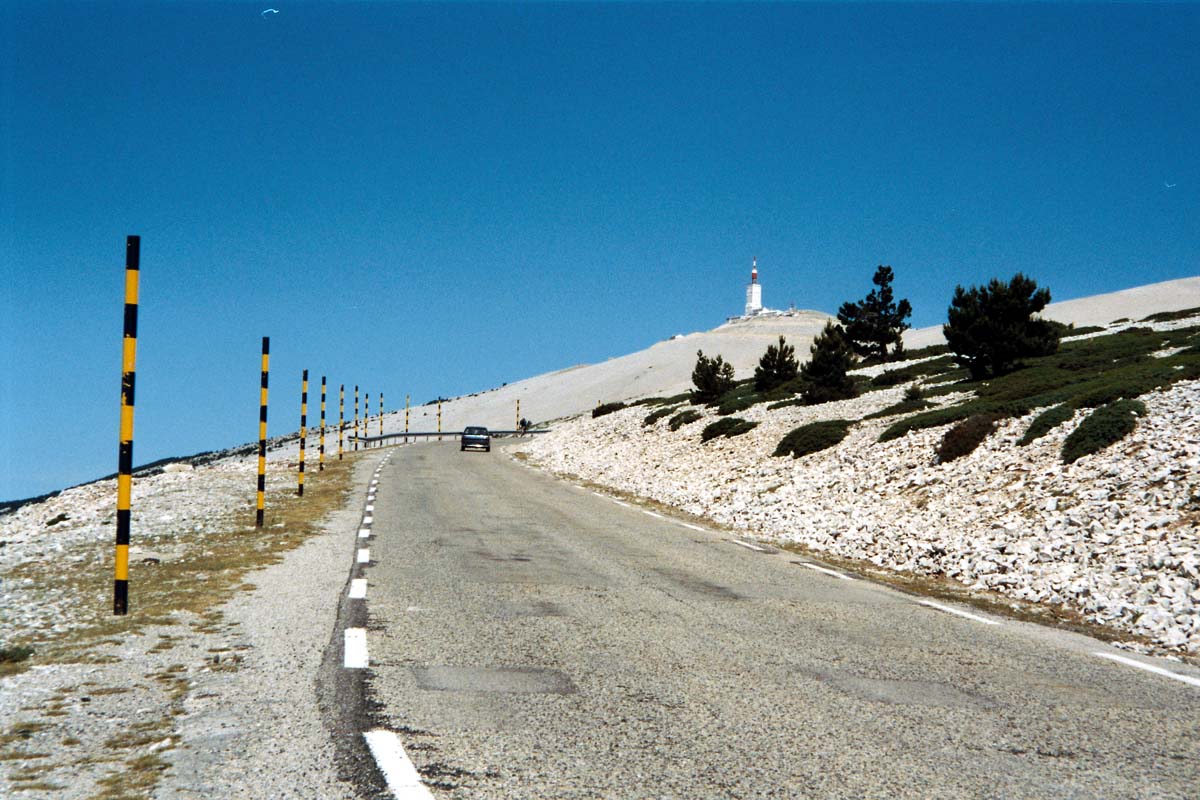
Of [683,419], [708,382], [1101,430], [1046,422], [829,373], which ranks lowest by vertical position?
[1101,430]

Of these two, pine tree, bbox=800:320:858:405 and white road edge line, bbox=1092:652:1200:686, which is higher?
pine tree, bbox=800:320:858:405

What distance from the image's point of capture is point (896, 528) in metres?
16.9

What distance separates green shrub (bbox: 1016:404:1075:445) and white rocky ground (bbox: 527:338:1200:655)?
0.79ft

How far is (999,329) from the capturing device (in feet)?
120

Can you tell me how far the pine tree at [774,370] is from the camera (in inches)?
1955

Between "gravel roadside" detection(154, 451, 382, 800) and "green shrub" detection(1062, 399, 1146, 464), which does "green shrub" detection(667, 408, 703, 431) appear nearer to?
"green shrub" detection(1062, 399, 1146, 464)

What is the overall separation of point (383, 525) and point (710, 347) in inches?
5157

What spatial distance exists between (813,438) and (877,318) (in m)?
35.8

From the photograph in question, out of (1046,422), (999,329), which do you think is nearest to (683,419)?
(999,329)

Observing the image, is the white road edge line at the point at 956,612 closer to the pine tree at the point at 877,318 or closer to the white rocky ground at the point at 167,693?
the white rocky ground at the point at 167,693

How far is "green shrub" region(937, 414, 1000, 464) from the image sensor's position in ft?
68.0

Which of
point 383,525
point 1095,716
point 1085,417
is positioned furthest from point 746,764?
point 1085,417

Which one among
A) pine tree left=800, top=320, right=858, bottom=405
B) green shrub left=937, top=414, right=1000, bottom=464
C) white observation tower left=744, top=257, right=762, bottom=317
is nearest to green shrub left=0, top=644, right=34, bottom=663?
green shrub left=937, top=414, right=1000, bottom=464

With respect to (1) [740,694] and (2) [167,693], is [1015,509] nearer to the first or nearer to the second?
(1) [740,694]
